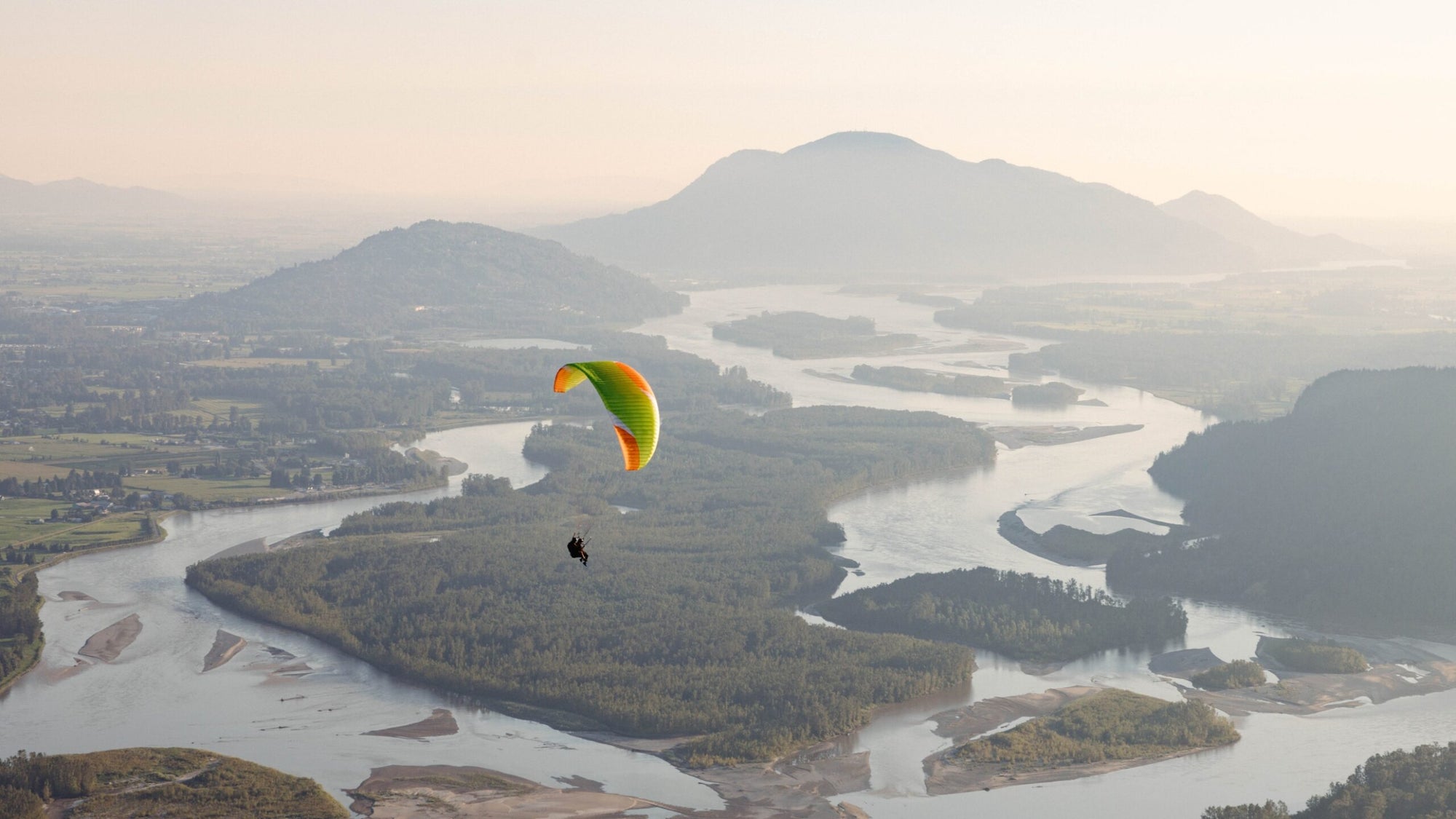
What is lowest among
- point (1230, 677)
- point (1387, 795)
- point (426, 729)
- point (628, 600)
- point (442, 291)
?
point (426, 729)

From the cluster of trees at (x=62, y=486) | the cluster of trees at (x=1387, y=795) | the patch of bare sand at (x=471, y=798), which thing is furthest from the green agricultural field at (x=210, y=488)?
the cluster of trees at (x=1387, y=795)

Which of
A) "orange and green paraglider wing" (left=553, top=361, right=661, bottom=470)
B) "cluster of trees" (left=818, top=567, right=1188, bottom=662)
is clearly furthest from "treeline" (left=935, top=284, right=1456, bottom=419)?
"orange and green paraglider wing" (left=553, top=361, right=661, bottom=470)

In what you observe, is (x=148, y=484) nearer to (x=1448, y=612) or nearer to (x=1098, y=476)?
(x=1098, y=476)

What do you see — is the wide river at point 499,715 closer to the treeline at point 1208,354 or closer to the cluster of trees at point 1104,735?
the cluster of trees at point 1104,735

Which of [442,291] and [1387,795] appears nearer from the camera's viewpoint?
[1387,795]

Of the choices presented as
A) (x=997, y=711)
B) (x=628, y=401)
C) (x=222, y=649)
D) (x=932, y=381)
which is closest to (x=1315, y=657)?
(x=997, y=711)

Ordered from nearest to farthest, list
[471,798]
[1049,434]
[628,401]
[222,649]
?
[628,401], [471,798], [222,649], [1049,434]

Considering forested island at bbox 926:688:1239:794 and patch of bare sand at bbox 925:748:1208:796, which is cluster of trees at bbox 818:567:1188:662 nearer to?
forested island at bbox 926:688:1239:794

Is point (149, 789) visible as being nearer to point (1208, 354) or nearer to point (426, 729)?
point (426, 729)
